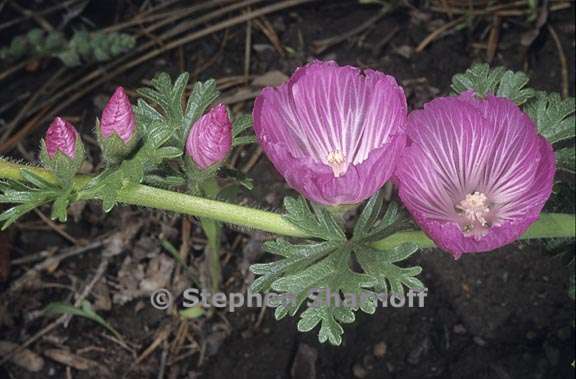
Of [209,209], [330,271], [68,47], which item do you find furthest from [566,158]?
[68,47]

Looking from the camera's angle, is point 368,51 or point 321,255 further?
point 368,51

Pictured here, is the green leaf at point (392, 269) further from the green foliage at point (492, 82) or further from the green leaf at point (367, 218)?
the green foliage at point (492, 82)

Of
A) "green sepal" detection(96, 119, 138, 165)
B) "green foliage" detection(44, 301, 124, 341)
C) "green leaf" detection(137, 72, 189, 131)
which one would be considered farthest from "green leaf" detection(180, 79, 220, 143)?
"green foliage" detection(44, 301, 124, 341)

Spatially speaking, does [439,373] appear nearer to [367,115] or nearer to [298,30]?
[367,115]

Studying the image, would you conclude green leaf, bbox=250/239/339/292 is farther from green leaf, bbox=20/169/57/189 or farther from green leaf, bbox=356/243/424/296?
green leaf, bbox=20/169/57/189

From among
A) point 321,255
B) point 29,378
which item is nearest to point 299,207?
point 321,255

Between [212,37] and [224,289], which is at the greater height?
[212,37]
